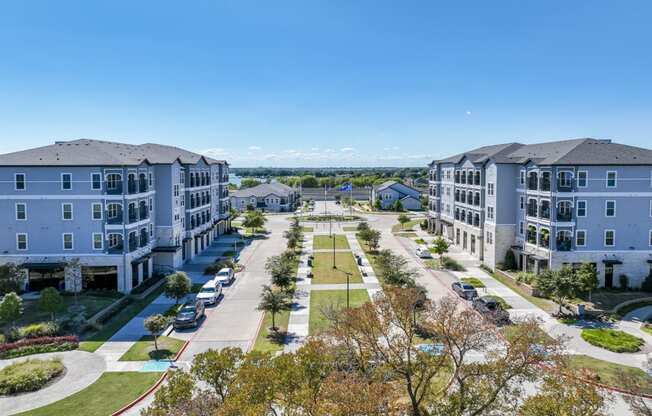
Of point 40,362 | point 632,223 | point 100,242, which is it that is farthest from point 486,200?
point 40,362

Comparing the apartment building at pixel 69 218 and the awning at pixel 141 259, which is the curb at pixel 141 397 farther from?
the apartment building at pixel 69 218

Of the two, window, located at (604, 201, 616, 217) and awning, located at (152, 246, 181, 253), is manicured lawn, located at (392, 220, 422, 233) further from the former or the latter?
awning, located at (152, 246, 181, 253)

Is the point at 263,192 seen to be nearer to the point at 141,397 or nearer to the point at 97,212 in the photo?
the point at 97,212

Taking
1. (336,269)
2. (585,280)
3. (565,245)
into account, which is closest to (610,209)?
(565,245)

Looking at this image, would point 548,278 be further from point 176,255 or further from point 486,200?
point 176,255

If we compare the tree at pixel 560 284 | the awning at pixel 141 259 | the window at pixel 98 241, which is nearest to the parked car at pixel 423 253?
the tree at pixel 560 284

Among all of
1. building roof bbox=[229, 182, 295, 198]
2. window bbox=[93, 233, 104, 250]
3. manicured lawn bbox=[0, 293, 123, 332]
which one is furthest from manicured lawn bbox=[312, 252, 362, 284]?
building roof bbox=[229, 182, 295, 198]

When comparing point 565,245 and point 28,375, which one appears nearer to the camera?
point 28,375
